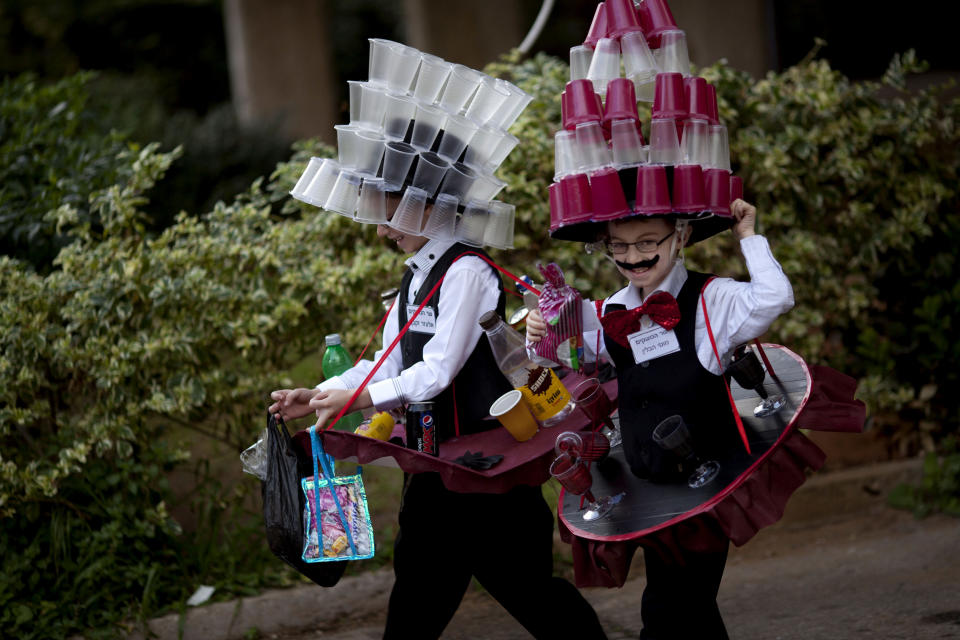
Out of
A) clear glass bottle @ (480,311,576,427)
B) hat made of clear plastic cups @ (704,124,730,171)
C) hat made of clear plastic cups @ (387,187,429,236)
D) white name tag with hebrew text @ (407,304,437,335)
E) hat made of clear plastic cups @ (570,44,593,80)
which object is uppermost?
hat made of clear plastic cups @ (570,44,593,80)

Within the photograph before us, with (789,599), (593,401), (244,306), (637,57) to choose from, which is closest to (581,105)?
(637,57)

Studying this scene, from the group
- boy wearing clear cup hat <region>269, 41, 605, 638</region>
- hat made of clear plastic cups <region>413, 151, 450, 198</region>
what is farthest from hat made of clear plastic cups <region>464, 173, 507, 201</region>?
hat made of clear plastic cups <region>413, 151, 450, 198</region>

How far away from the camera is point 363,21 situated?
2025 cm

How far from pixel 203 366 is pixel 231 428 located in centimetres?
37

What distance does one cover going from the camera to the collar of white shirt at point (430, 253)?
307 centimetres

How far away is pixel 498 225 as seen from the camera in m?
3.14

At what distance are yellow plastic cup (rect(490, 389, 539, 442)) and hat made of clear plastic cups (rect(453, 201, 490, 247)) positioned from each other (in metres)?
0.49

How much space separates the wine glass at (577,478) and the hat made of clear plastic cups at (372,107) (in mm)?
1105

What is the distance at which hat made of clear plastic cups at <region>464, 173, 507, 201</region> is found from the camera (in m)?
3.07

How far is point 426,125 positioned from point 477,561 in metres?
1.28

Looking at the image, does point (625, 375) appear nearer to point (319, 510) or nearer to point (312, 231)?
point (319, 510)

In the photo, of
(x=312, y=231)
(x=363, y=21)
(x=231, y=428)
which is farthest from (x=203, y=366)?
(x=363, y=21)

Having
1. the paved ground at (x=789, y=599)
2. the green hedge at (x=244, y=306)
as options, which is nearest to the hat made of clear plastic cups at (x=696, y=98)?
the green hedge at (x=244, y=306)

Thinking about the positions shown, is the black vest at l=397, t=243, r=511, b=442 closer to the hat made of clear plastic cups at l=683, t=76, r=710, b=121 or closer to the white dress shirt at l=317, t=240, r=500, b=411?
the white dress shirt at l=317, t=240, r=500, b=411
